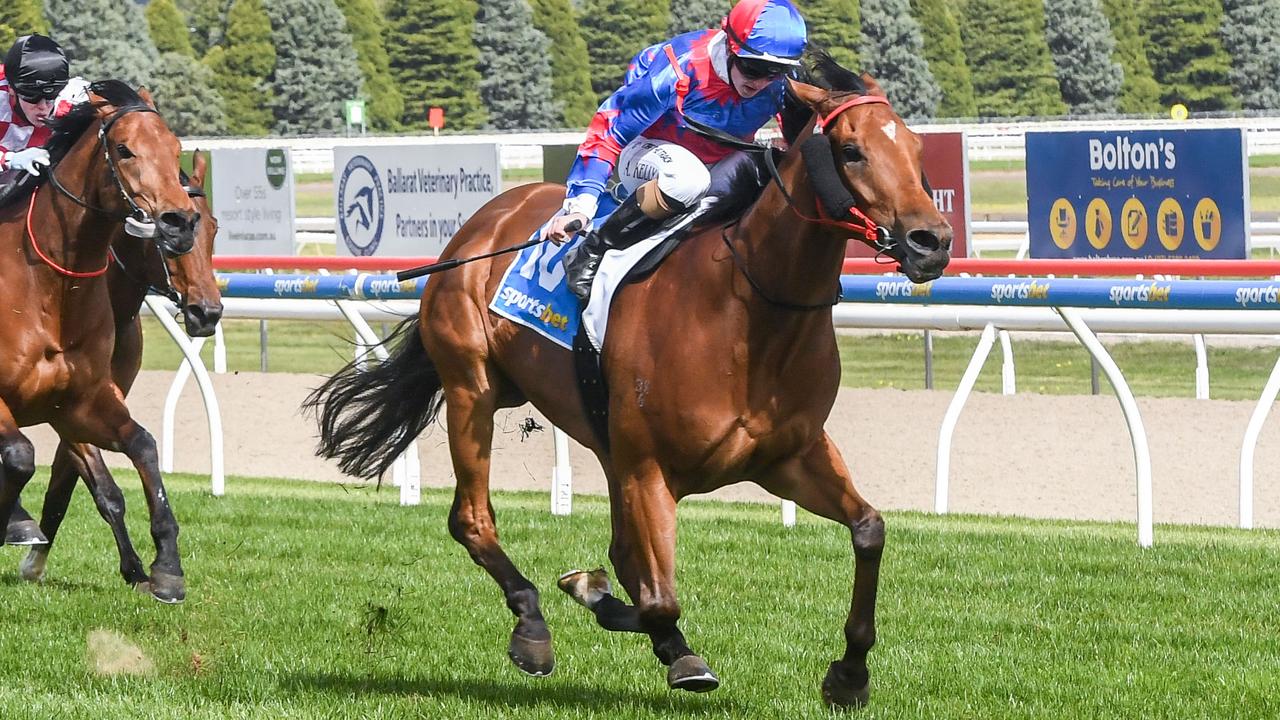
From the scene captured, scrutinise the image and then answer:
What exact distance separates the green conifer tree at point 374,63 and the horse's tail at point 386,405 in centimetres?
5367

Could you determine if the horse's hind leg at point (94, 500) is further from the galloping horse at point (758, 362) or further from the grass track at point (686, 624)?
the galloping horse at point (758, 362)

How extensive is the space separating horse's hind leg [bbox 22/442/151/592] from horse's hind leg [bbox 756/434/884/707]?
2479 mm

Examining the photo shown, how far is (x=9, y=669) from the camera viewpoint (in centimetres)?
495

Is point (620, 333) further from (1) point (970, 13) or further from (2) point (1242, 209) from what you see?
(1) point (970, 13)

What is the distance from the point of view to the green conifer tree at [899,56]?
5278 cm

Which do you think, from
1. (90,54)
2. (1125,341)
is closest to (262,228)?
(1125,341)

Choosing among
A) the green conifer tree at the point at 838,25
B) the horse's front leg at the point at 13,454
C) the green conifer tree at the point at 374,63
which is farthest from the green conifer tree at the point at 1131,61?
the horse's front leg at the point at 13,454

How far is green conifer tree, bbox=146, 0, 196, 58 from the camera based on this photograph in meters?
65.6

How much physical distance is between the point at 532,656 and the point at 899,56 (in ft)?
166

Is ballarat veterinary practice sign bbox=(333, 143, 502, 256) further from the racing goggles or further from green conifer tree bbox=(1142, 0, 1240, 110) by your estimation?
green conifer tree bbox=(1142, 0, 1240, 110)

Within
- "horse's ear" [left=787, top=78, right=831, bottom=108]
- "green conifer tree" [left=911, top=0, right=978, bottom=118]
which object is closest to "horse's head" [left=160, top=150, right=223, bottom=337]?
"horse's ear" [left=787, top=78, right=831, bottom=108]

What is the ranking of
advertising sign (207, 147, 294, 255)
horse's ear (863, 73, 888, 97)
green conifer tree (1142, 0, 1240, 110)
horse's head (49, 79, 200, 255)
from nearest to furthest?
horse's ear (863, 73, 888, 97) < horse's head (49, 79, 200, 255) < advertising sign (207, 147, 294, 255) < green conifer tree (1142, 0, 1240, 110)

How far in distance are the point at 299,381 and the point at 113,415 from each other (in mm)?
5849

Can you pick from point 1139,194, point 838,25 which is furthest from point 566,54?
point 1139,194
